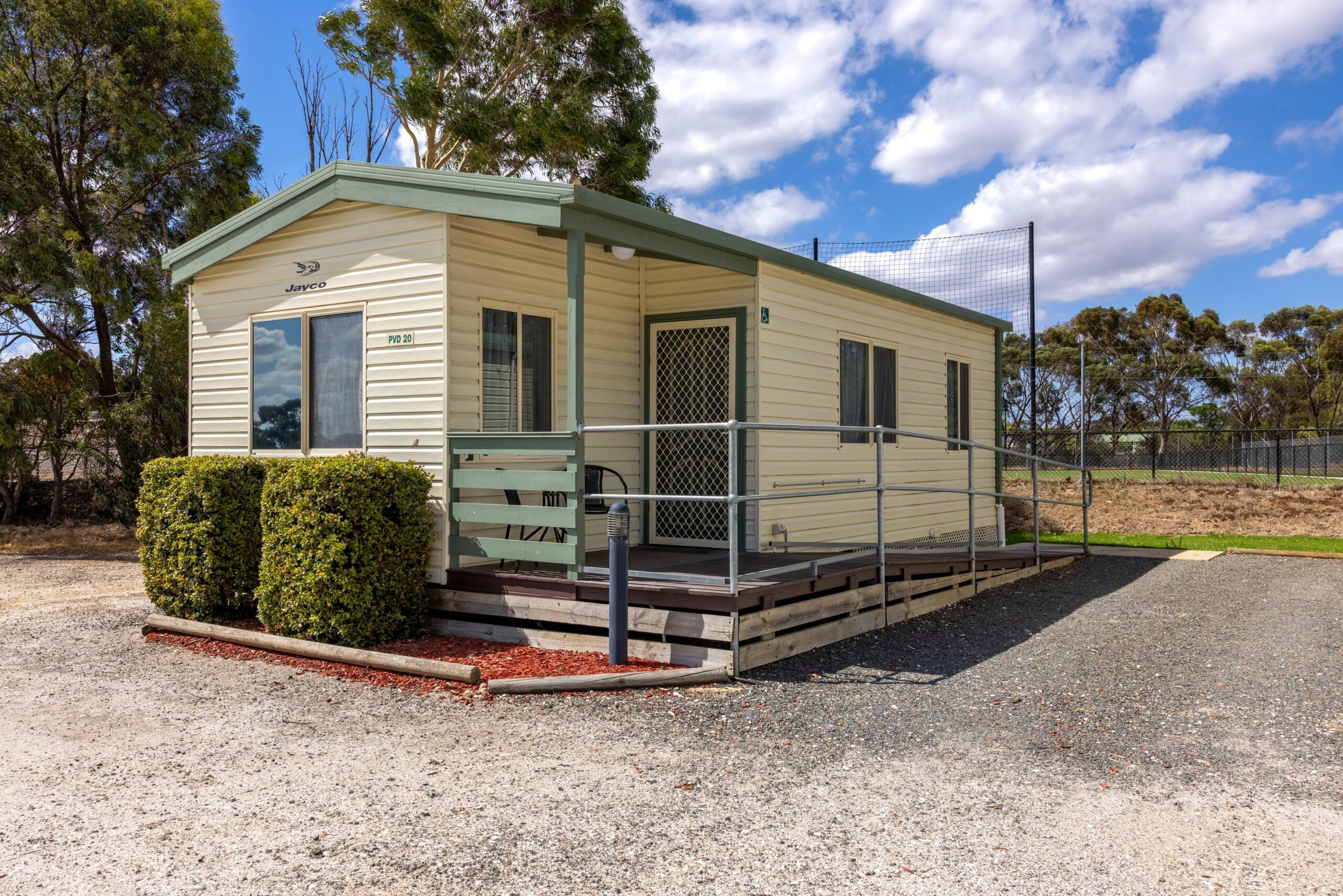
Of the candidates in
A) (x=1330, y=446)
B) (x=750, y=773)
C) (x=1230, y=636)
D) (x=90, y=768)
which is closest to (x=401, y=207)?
(x=90, y=768)

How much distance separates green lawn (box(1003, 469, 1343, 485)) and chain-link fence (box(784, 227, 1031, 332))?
5215 millimetres

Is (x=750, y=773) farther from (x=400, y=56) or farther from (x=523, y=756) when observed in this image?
(x=400, y=56)

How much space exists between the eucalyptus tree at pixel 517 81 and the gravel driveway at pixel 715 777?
13.7 meters

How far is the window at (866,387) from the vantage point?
941 cm

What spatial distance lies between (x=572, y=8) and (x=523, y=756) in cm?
1739

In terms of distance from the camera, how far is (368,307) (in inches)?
285

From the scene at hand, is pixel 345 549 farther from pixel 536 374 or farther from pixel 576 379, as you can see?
pixel 536 374

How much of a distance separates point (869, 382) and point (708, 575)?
4.12 m

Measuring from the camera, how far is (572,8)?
1869cm

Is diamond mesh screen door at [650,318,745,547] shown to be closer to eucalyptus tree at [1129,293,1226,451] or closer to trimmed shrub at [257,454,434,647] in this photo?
trimmed shrub at [257,454,434,647]

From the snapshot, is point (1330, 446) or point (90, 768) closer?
point (90, 768)

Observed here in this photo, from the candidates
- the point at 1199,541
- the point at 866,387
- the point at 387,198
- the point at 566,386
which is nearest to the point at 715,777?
the point at 566,386

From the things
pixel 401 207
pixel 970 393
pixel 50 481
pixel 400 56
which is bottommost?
pixel 50 481

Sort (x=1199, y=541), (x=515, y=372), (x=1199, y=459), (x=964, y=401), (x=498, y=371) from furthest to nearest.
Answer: (x=1199, y=459), (x=1199, y=541), (x=964, y=401), (x=515, y=372), (x=498, y=371)
